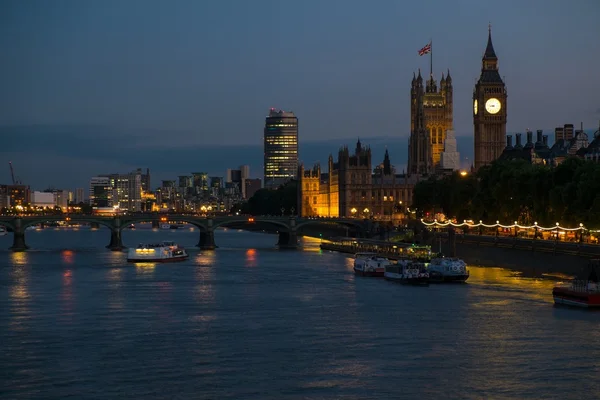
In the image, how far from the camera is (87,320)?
63438mm

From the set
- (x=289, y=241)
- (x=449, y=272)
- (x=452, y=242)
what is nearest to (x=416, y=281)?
(x=449, y=272)

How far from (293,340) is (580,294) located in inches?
788

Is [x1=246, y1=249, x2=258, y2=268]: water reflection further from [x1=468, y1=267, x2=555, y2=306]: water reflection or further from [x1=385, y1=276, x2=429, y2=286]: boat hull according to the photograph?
[x1=385, y1=276, x2=429, y2=286]: boat hull

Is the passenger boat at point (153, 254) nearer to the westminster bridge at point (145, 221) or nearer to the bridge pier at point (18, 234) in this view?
the westminster bridge at point (145, 221)

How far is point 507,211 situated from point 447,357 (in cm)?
6786

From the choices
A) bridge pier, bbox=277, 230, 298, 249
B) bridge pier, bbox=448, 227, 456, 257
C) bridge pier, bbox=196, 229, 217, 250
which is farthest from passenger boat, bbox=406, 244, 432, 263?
bridge pier, bbox=196, 229, 217, 250

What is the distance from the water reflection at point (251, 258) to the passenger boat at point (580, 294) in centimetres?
4592

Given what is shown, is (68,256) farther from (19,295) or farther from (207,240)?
(19,295)

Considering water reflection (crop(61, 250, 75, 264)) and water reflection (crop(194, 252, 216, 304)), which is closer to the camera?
water reflection (crop(194, 252, 216, 304))

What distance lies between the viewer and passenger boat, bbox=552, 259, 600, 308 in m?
66.1

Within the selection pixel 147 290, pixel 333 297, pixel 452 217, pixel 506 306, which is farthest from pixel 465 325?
pixel 452 217

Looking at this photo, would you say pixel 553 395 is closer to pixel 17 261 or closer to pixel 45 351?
pixel 45 351

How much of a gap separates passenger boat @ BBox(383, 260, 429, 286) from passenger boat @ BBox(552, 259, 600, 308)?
56.5 ft

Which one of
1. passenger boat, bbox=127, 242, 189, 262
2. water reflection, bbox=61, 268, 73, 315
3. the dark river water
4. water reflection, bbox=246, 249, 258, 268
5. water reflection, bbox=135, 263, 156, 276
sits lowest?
the dark river water
